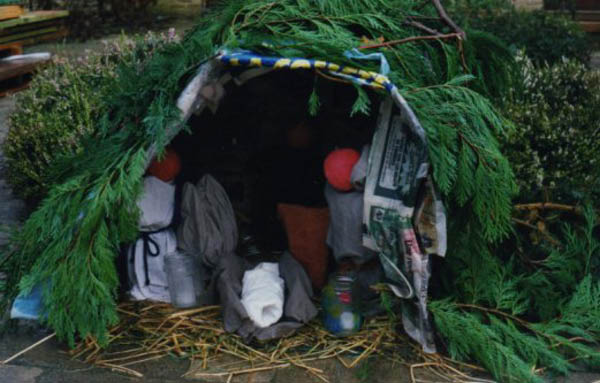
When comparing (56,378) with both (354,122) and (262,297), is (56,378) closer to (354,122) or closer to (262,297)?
(262,297)

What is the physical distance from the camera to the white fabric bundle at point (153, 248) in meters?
4.38

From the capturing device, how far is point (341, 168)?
4.13m

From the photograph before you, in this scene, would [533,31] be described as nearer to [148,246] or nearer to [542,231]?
[542,231]

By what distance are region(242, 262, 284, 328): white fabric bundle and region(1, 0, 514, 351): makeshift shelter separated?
1.86ft

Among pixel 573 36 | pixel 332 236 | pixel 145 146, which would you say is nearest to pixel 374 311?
pixel 332 236

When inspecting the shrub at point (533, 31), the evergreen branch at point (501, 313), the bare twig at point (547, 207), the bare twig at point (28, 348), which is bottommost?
the bare twig at point (28, 348)

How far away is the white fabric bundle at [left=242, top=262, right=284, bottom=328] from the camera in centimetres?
401

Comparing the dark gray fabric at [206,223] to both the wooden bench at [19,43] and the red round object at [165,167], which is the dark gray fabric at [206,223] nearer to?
the red round object at [165,167]

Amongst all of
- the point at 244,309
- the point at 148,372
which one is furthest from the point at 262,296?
the point at 148,372

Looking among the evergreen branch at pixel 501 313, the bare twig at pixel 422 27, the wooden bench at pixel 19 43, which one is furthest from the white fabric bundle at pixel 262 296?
the wooden bench at pixel 19 43

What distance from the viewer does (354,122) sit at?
4.62 meters

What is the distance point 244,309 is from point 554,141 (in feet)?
7.78

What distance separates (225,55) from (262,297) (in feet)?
4.01

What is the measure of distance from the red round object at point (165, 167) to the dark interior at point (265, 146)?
0.15 m
